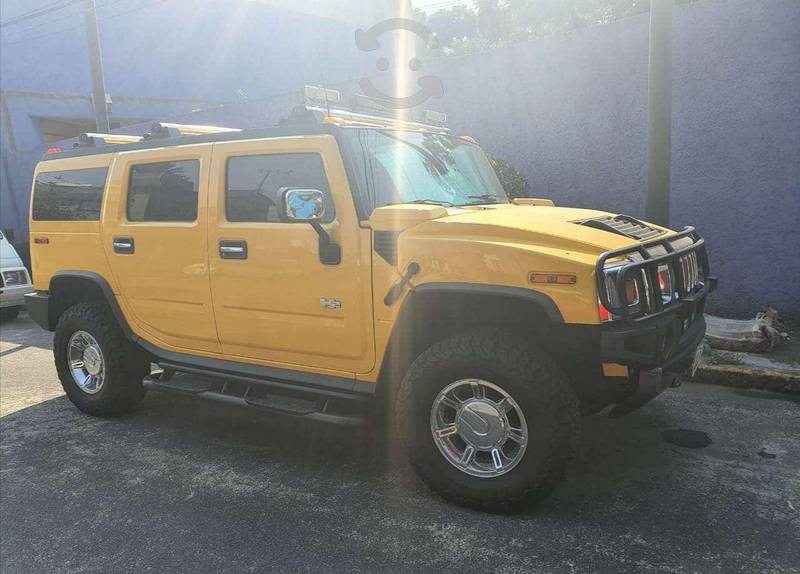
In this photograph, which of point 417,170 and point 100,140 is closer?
point 417,170

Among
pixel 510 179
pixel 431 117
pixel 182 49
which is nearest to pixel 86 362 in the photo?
pixel 431 117

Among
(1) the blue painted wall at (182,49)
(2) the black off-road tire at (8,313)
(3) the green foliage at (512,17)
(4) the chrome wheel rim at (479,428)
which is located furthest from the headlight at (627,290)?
(3) the green foliage at (512,17)

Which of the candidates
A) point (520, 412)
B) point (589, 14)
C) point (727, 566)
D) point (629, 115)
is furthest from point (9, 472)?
point (589, 14)

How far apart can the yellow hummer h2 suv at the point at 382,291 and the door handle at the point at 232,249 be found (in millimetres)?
14

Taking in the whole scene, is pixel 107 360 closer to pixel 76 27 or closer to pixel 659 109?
pixel 659 109

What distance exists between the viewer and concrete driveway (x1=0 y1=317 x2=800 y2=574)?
281 cm

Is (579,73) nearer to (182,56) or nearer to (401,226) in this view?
(401,226)

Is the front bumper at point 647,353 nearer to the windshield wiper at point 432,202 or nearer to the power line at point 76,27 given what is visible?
the windshield wiper at point 432,202

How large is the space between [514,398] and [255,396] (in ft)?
5.64

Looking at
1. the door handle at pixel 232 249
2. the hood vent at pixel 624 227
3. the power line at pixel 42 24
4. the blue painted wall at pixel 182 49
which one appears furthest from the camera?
the blue painted wall at pixel 182 49

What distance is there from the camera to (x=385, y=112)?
4520mm

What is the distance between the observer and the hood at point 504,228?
295 centimetres

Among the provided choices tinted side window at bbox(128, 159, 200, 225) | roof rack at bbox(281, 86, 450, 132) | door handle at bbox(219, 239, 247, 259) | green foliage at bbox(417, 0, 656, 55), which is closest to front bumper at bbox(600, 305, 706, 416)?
roof rack at bbox(281, 86, 450, 132)

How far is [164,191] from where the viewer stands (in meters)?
4.16
